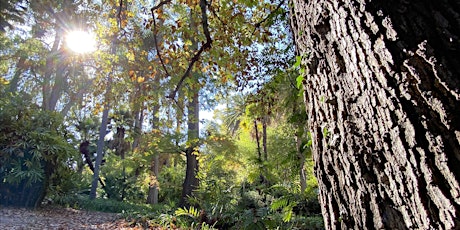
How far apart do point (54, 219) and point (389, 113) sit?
7.27 metres

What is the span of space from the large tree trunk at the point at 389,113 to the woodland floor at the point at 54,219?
5933 mm

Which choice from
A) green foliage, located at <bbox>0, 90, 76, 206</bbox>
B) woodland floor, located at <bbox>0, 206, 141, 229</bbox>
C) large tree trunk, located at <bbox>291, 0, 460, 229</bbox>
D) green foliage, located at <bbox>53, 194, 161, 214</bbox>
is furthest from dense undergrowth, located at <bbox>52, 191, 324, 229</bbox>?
large tree trunk, located at <bbox>291, 0, 460, 229</bbox>

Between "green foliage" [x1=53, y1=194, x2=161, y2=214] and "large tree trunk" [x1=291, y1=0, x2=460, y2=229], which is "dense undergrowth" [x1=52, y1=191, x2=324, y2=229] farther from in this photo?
"large tree trunk" [x1=291, y1=0, x2=460, y2=229]

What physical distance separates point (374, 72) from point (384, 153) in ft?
0.71

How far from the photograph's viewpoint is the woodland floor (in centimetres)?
546

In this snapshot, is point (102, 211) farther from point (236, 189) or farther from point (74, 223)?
point (236, 189)

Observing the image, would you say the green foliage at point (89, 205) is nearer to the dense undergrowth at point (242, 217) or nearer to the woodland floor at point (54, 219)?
the woodland floor at point (54, 219)

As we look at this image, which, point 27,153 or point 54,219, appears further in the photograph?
point 27,153

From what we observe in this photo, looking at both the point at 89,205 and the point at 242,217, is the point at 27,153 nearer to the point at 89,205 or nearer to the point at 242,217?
the point at 89,205

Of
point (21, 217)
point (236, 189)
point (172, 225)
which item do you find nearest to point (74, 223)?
point (21, 217)

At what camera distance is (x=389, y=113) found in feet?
2.47

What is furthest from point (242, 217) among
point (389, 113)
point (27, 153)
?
point (27, 153)

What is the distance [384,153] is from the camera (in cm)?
75

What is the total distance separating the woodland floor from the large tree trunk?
5933 mm
